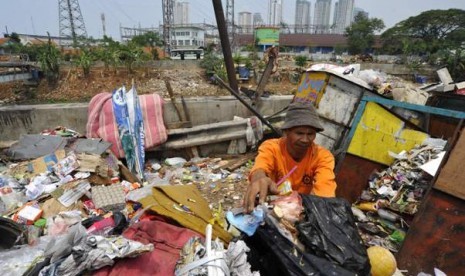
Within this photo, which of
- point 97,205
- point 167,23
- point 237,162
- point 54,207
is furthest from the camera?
point 167,23

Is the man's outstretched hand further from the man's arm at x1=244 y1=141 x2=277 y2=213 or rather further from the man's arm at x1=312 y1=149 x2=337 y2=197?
the man's arm at x1=312 y1=149 x2=337 y2=197

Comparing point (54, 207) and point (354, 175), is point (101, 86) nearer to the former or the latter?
point (54, 207)

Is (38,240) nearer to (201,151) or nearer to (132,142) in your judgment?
(132,142)

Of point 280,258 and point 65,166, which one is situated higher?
point 280,258

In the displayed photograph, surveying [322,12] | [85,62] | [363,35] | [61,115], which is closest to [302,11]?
[322,12]

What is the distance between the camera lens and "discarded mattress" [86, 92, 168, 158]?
4.55 metres

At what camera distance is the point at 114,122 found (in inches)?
180

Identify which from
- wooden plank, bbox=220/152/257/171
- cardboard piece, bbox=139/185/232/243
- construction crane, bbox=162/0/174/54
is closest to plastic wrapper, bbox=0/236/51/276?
cardboard piece, bbox=139/185/232/243

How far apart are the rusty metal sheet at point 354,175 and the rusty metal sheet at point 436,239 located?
1103mm

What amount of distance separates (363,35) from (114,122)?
159 ft

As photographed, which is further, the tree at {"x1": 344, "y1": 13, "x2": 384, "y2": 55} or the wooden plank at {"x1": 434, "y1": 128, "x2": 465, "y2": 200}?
the tree at {"x1": 344, "y1": 13, "x2": 384, "y2": 55}

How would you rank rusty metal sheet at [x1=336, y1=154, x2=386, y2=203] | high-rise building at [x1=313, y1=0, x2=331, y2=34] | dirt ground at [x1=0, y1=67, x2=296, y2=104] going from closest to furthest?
rusty metal sheet at [x1=336, y1=154, x2=386, y2=203]
dirt ground at [x1=0, y1=67, x2=296, y2=104]
high-rise building at [x1=313, y1=0, x2=331, y2=34]

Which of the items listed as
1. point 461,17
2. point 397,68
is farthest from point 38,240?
point 461,17

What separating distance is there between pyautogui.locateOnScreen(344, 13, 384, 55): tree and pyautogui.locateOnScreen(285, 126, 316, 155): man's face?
157 ft
